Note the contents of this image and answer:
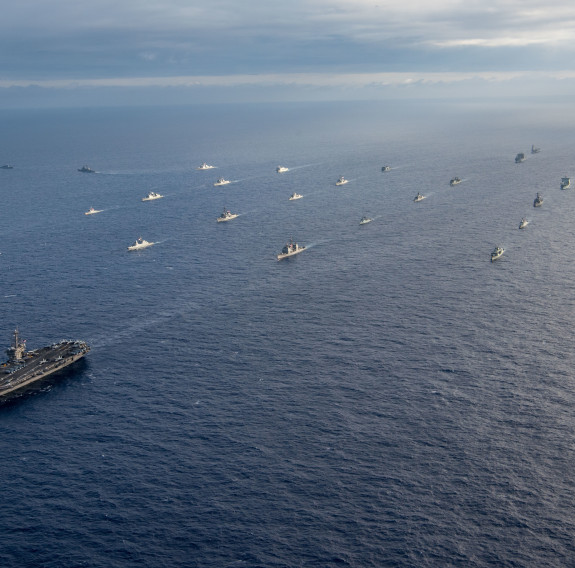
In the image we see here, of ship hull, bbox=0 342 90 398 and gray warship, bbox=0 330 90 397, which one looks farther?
gray warship, bbox=0 330 90 397

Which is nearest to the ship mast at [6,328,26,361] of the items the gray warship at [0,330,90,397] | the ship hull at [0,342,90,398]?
the gray warship at [0,330,90,397]

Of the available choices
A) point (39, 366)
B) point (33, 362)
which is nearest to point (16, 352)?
point (33, 362)

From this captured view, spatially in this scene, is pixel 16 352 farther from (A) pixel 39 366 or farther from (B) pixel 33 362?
(A) pixel 39 366

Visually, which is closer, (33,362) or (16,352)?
(33,362)

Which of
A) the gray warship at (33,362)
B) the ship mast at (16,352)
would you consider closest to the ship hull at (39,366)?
the gray warship at (33,362)

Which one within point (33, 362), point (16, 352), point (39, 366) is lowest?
point (39, 366)

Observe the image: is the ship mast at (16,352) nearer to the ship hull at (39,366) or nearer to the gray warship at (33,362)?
the gray warship at (33,362)

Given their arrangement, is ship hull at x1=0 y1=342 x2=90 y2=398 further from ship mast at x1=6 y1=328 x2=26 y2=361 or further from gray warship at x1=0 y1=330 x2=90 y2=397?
ship mast at x1=6 y1=328 x2=26 y2=361

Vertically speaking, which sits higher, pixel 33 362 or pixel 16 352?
pixel 16 352

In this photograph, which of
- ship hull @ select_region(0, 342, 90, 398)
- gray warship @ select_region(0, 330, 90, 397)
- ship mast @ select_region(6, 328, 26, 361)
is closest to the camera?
ship hull @ select_region(0, 342, 90, 398)
